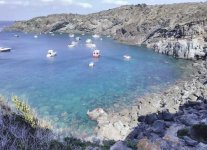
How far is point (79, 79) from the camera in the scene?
2940 inches

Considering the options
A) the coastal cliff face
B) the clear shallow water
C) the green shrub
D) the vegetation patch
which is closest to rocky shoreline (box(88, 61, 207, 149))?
the vegetation patch

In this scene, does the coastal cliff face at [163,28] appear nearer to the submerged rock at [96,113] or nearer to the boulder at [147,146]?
the submerged rock at [96,113]

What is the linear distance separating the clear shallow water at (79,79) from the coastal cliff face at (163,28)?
601cm

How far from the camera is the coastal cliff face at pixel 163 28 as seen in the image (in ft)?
342

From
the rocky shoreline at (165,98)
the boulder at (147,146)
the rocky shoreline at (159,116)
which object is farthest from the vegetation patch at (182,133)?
the boulder at (147,146)

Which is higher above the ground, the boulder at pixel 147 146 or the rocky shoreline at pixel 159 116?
the boulder at pixel 147 146

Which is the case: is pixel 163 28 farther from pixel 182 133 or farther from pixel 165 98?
pixel 182 133

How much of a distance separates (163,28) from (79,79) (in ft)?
214

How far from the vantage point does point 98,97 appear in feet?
194

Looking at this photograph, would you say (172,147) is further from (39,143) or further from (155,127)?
(155,127)

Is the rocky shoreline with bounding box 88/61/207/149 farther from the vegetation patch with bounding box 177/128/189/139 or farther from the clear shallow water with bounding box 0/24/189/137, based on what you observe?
the clear shallow water with bounding box 0/24/189/137

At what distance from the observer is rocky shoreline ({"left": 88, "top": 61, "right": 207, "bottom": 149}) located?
34.6 meters

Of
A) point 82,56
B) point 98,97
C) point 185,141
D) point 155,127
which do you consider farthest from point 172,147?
point 82,56

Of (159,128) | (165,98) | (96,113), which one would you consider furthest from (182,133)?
(165,98)
